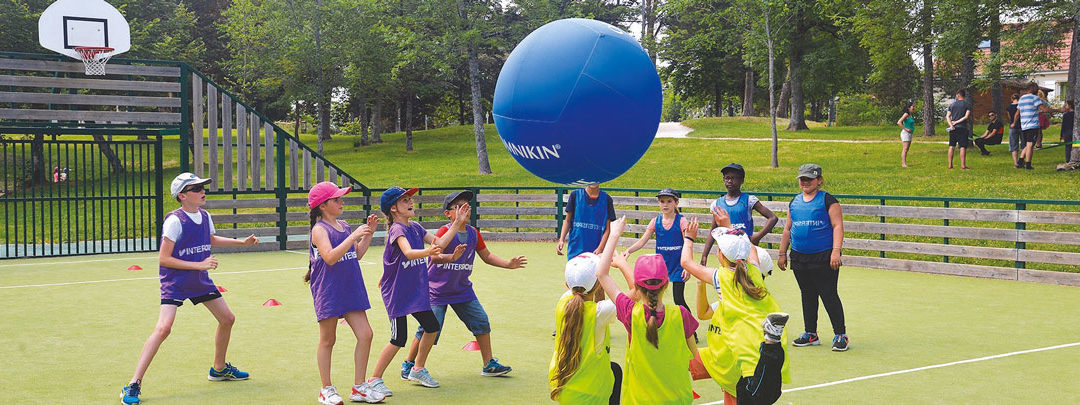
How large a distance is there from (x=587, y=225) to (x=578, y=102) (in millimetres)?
4172

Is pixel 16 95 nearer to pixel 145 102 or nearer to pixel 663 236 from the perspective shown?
pixel 145 102

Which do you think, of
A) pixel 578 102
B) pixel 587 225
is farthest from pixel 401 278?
pixel 587 225

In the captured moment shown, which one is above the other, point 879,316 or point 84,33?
point 84,33

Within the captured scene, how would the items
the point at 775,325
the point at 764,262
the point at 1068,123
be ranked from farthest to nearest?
the point at 1068,123
the point at 764,262
the point at 775,325

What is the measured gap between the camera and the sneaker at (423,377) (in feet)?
Result: 23.0

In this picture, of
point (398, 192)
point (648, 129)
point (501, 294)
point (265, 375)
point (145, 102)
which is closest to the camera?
point (648, 129)

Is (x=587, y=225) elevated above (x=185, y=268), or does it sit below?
above

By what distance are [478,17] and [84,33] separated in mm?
16981

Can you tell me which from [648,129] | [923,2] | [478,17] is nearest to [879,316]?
[648,129]

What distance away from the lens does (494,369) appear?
290 inches

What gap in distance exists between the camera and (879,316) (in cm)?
1024

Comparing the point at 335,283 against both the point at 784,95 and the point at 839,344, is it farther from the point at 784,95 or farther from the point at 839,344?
the point at 784,95

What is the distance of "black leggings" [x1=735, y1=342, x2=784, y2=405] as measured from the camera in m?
4.56

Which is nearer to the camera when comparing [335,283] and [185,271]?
[335,283]
